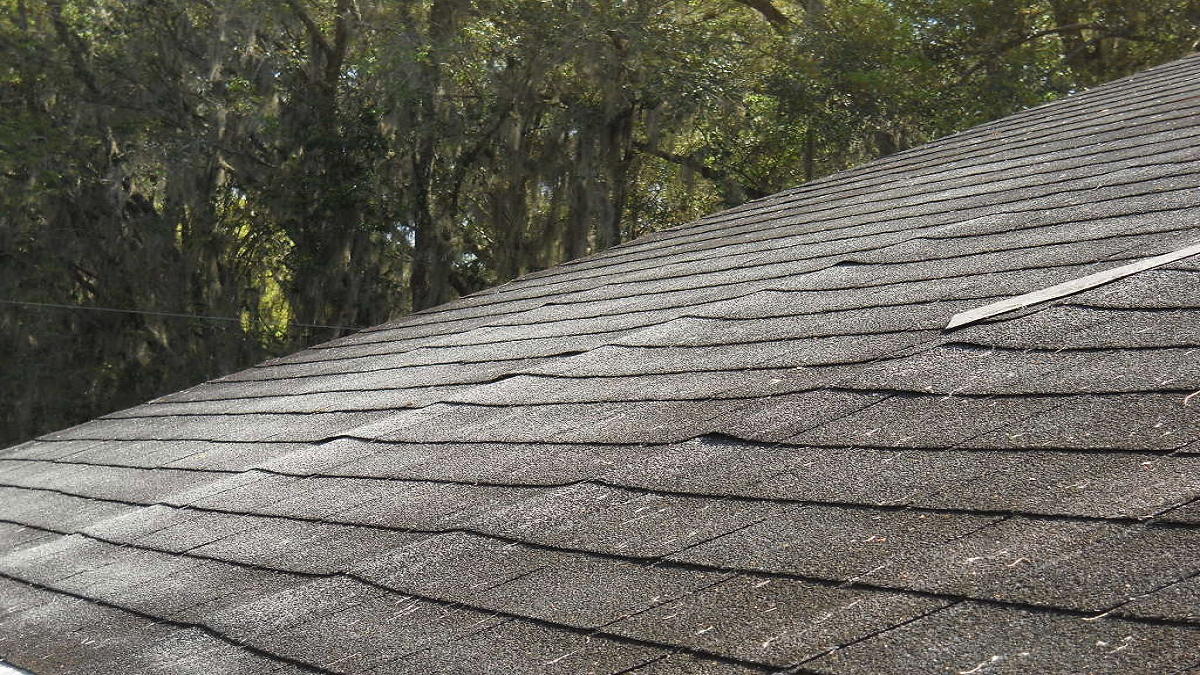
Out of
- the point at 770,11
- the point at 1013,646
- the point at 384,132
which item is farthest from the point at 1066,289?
the point at 770,11

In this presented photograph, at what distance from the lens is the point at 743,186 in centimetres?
1478

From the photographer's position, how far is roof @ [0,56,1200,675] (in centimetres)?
144

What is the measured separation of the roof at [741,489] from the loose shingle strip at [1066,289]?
49 mm

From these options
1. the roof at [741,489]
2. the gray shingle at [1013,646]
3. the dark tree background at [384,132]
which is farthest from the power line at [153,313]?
the gray shingle at [1013,646]

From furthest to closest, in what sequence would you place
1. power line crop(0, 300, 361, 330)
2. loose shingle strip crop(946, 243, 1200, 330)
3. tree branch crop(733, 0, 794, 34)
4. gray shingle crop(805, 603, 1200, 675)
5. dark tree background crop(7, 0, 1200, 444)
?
tree branch crop(733, 0, 794, 34)
power line crop(0, 300, 361, 330)
dark tree background crop(7, 0, 1200, 444)
loose shingle strip crop(946, 243, 1200, 330)
gray shingle crop(805, 603, 1200, 675)

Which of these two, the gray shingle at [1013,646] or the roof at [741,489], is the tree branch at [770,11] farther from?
the gray shingle at [1013,646]

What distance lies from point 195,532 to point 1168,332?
7.14 ft

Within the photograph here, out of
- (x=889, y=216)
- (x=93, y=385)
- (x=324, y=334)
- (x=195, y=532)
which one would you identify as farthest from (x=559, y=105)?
(x=195, y=532)

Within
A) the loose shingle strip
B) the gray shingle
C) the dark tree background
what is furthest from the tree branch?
the gray shingle

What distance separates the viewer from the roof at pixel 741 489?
56.6 inches

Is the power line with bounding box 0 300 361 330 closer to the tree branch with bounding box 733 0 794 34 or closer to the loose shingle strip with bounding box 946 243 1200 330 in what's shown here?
the tree branch with bounding box 733 0 794 34

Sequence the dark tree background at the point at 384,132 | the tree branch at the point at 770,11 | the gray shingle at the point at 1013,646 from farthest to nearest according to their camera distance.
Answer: the tree branch at the point at 770,11 < the dark tree background at the point at 384,132 < the gray shingle at the point at 1013,646

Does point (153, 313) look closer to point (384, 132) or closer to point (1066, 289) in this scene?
point (384, 132)

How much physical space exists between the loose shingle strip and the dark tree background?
10.7 metres
